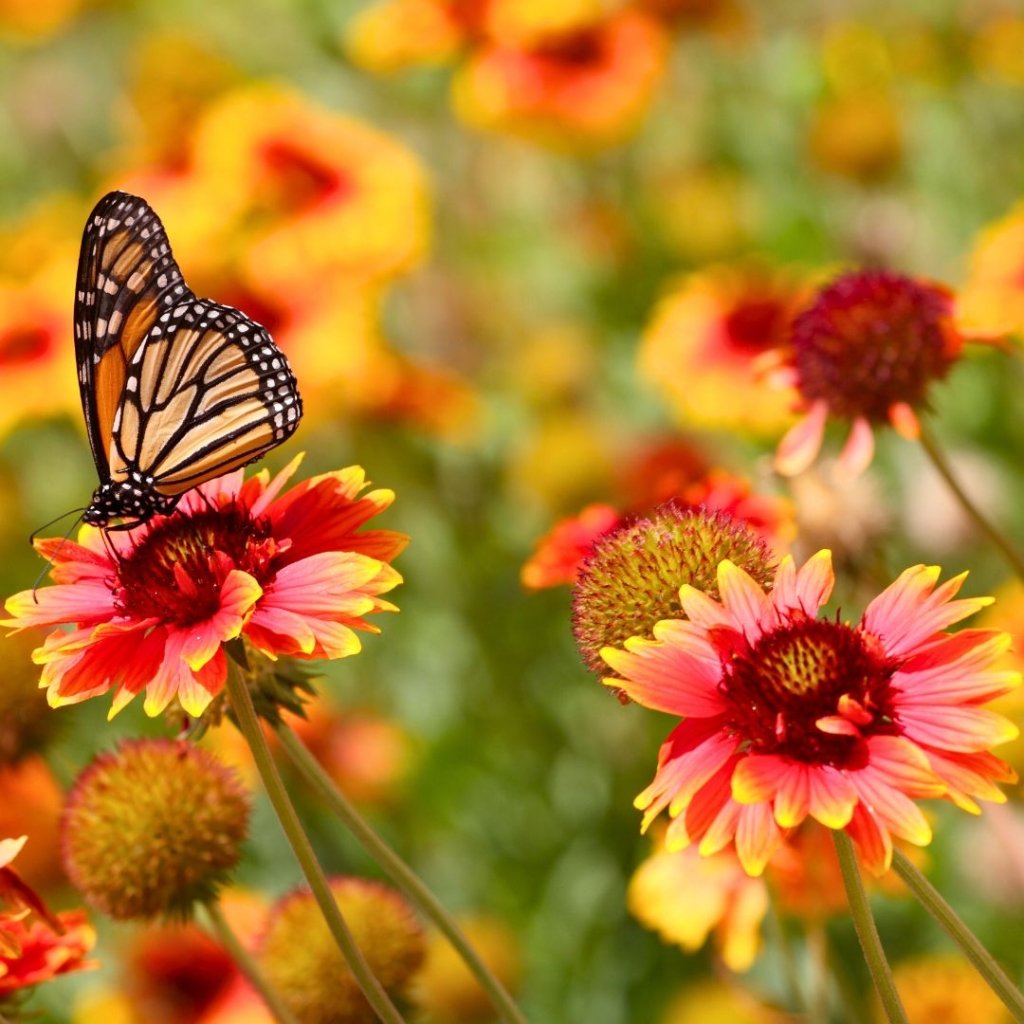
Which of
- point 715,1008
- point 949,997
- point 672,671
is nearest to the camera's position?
point 672,671

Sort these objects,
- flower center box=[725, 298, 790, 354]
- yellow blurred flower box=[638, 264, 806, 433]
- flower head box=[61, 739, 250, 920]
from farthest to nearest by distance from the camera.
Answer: flower center box=[725, 298, 790, 354], yellow blurred flower box=[638, 264, 806, 433], flower head box=[61, 739, 250, 920]

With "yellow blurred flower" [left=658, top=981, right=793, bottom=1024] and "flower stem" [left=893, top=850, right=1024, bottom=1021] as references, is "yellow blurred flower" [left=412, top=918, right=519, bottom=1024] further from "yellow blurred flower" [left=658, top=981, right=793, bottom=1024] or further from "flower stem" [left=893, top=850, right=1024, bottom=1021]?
"flower stem" [left=893, top=850, right=1024, bottom=1021]

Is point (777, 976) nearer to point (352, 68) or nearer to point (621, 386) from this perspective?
point (621, 386)

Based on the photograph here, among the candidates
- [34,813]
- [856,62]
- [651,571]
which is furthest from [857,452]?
A: [856,62]

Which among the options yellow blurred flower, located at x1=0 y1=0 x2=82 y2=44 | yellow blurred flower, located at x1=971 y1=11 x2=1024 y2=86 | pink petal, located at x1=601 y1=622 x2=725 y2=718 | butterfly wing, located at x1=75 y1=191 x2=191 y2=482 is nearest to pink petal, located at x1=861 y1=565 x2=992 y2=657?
pink petal, located at x1=601 y1=622 x2=725 y2=718

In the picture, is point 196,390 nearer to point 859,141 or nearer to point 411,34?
point 411,34

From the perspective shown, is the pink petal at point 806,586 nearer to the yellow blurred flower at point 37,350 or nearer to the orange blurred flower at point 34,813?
the orange blurred flower at point 34,813

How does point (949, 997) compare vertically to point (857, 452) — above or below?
below

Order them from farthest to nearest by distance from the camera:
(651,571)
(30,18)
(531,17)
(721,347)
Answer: (30,18) → (531,17) → (721,347) → (651,571)
